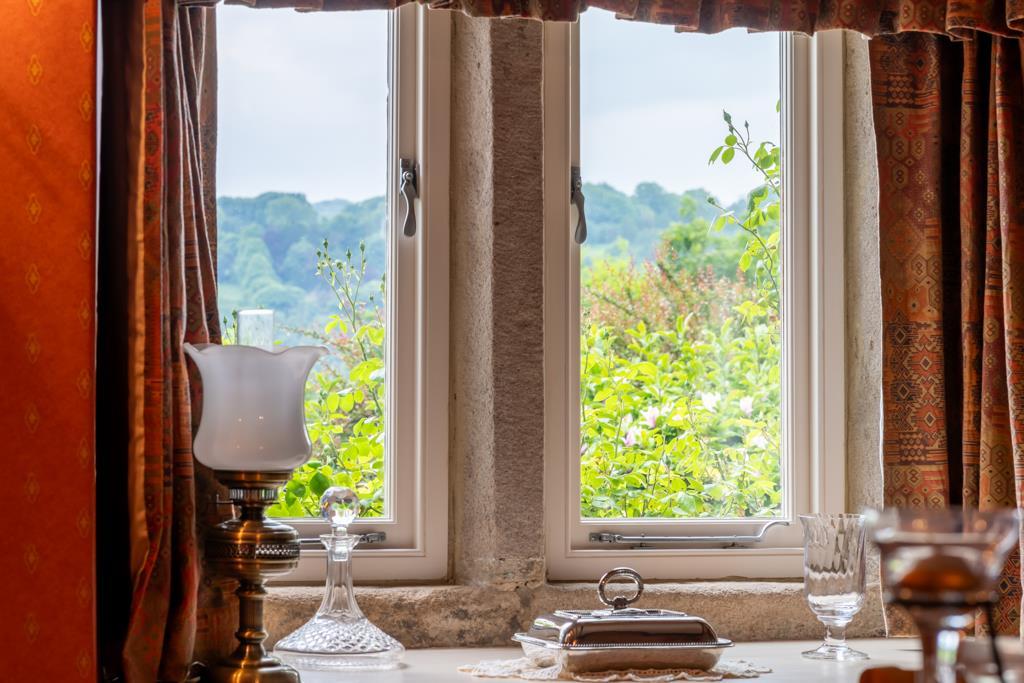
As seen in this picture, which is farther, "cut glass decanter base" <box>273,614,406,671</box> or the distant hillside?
the distant hillside

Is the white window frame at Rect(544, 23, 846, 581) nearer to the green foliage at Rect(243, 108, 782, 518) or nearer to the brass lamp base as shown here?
the green foliage at Rect(243, 108, 782, 518)

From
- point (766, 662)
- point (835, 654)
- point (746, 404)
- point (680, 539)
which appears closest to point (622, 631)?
point (766, 662)

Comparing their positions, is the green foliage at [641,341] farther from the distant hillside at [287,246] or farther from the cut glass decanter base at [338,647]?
the cut glass decanter base at [338,647]

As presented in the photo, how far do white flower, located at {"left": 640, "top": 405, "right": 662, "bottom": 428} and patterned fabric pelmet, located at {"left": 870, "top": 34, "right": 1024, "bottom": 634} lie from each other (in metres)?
0.46

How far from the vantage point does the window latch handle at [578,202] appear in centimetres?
256

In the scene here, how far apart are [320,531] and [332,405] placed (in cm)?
25

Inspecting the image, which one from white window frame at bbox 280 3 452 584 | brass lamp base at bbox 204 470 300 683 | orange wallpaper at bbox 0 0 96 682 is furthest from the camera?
white window frame at bbox 280 3 452 584

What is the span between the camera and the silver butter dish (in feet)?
6.60

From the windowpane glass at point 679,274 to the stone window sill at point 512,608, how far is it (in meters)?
0.21

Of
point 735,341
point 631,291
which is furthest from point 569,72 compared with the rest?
point 735,341

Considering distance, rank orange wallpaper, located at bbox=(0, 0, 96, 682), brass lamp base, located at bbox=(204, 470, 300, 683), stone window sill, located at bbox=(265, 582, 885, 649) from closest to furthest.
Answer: orange wallpaper, located at bbox=(0, 0, 96, 682) < brass lamp base, located at bbox=(204, 470, 300, 683) < stone window sill, located at bbox=(265, 582, 885, 649)

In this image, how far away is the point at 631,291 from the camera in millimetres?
2631

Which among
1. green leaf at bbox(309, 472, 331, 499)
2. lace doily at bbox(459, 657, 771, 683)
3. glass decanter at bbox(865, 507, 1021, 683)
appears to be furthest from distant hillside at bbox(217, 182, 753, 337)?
glass decanter at bbox(865, 507, 1021, 683)

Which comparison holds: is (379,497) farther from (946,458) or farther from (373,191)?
(946,458)
